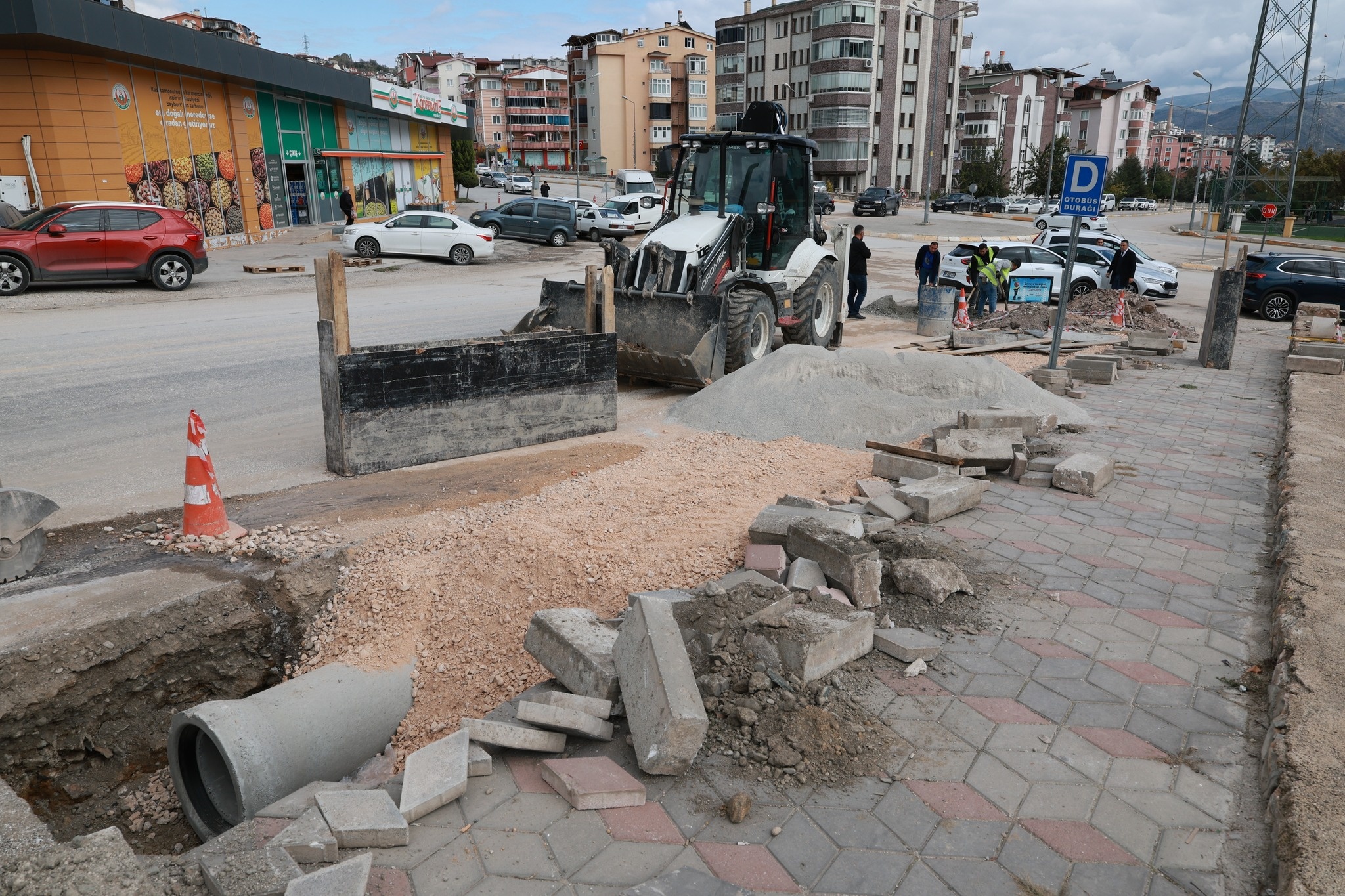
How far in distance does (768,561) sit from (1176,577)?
2606 mm

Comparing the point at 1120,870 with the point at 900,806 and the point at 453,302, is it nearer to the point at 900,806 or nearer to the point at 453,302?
the point at 900,806

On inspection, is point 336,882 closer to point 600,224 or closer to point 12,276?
point 12,276

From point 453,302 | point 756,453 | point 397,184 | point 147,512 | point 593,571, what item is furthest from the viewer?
point 397,184

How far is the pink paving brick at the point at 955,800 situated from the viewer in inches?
130

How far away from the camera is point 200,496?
564cm

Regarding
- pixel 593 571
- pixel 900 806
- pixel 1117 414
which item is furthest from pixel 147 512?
pixel 1117 414

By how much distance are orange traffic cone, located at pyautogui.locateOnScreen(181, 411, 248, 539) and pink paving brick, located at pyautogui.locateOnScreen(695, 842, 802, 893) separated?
3978mm

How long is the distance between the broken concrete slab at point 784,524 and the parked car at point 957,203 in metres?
61.8

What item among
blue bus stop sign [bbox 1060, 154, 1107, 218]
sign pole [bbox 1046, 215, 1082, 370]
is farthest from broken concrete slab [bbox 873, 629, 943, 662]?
blue bus stop sign [bbox 1060, 154, 1107, 218]

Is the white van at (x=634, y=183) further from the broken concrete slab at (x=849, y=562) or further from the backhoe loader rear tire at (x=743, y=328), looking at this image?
the broken concrete slab at (x=849, y=562)

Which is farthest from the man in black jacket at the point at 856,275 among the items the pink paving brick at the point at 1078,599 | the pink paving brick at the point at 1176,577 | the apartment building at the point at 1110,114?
the apartment building at the point at 1110,114

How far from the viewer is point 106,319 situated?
1409 centimetres

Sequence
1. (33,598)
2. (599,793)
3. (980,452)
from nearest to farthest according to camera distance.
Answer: (599,793) → (33,598) → (980,452)

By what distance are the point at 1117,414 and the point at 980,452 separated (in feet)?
11.2
